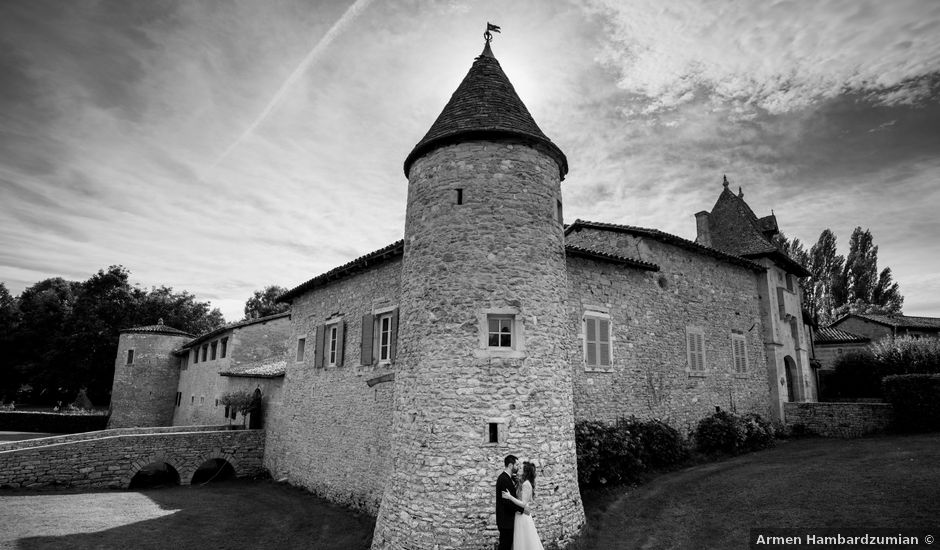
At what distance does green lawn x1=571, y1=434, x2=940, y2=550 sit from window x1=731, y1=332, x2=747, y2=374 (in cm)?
436

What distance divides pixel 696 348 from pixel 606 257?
18.4ft

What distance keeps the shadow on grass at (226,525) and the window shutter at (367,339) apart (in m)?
4.23

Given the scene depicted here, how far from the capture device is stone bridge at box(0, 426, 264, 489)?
1639 centimetres

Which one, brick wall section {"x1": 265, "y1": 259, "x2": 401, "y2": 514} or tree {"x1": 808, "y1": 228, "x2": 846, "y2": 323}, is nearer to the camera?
brick wall section {"x1": 265, "y1": 259, "x2": 401, "y2": 514}

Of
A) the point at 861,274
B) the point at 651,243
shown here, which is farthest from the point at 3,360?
the point at 861,274

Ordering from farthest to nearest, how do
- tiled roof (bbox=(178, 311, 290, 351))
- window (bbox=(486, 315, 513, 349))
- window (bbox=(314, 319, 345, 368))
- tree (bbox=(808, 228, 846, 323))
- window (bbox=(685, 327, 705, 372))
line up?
tree (bbox=(808, 228, 846, 323)) < tiled roof (bbox=(178, 311, 290, 351)) < window (bbox=(685, 327, 705, 372)) < window (bbox=(314, 319, 345, 368)) < window (bbox=(486, 315, 513, 349))

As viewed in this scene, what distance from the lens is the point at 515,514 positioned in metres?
7.23

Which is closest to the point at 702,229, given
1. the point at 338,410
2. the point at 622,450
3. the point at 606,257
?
the point at 606,257

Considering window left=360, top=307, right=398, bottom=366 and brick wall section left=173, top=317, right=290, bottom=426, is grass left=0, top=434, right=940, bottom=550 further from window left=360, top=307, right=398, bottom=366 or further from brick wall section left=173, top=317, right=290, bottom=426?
brick wall section left=173, top=317, right=290, bottom=426

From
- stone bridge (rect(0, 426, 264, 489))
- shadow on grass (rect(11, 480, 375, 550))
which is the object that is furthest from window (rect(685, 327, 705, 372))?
stone bridge (rect(0, 426, 264, 489))

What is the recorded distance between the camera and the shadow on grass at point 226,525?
11398mm

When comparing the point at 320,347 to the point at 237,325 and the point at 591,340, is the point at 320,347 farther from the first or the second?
the point at 237,325

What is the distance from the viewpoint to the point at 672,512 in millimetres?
10438

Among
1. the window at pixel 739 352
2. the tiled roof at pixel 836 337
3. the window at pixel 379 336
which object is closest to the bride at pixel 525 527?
the window at pixel 379 336
